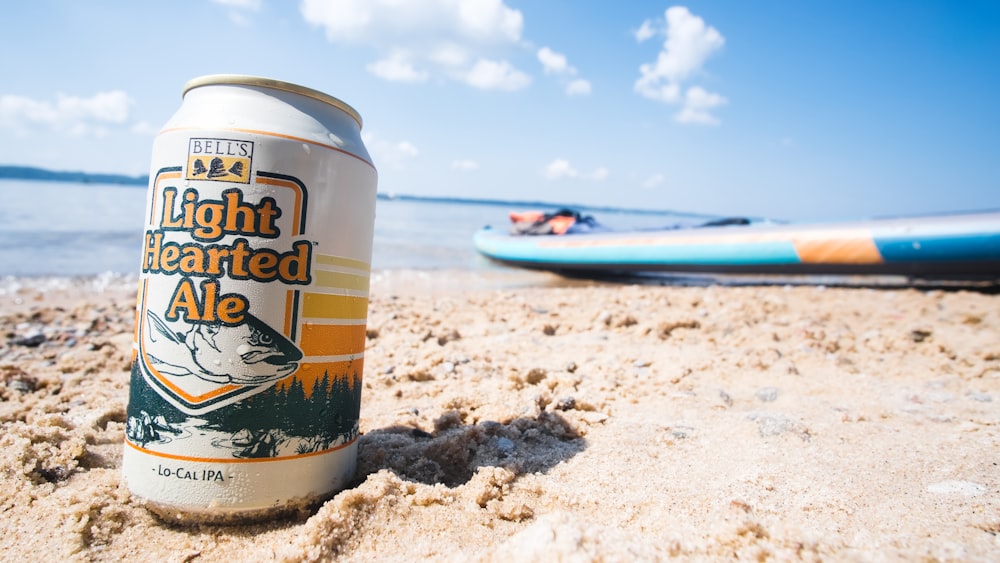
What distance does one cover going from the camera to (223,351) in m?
1.45

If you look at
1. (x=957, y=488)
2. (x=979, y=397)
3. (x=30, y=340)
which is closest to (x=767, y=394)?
(x=979, y=397)

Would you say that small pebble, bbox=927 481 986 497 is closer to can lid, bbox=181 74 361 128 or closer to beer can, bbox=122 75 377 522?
beer can, bbox=122 75 377 522

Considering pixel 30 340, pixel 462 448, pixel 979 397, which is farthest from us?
pixel 30 340

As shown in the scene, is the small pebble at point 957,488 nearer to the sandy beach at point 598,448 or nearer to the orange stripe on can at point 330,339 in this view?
the sandy beach at point 598,448

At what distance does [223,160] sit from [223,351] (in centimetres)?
48

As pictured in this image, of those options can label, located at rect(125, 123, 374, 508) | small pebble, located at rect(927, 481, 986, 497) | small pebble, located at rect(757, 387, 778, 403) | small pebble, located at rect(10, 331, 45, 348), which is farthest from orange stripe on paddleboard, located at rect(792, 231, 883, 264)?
small pebble, located at rect(10, 331, 45, 348)

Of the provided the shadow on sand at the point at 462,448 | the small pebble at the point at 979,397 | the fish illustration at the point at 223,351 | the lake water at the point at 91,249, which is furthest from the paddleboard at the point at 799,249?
the fish illustration at the point at 223,351

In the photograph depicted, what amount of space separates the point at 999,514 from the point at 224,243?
1.94m

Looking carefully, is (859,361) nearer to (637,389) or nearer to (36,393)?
(637,389)

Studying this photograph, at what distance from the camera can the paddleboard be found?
20.3 feet

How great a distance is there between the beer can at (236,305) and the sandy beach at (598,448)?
14 cm

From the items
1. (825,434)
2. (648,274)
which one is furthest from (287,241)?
(648,274)

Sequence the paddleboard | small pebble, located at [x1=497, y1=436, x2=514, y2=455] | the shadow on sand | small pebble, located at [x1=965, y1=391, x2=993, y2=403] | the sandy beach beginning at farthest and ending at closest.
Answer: the paddleboard, small pebble, located at [x1=965, y1=391, x2=993, y2=403], small pebble, located at [x1=497, y1=436, x2=514, y2=455], the shadow on sand, the sandy beach

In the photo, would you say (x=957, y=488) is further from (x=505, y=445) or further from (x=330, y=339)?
(x=330, y=339)
